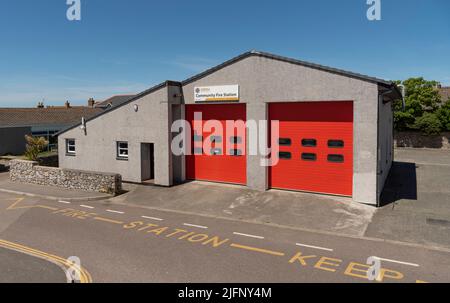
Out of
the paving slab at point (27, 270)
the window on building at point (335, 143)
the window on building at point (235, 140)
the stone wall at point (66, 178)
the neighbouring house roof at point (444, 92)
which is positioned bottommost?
the paving slab at point (27, 270)

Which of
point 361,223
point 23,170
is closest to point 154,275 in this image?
point 361,223

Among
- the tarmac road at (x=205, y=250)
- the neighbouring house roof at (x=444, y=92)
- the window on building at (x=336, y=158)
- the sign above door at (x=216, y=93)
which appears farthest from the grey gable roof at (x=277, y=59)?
the neighbouring house roof at (x=444, y=92)

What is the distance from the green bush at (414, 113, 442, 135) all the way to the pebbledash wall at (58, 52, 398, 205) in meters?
19.2

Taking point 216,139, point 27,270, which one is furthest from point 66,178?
point 27,270

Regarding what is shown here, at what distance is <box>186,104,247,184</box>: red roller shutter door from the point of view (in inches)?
624

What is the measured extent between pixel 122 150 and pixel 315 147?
31.8ft

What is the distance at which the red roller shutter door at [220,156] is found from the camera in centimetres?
1586

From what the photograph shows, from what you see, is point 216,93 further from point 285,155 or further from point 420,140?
point 420,140

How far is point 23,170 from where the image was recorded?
18344 millimetres

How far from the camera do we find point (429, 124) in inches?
1264

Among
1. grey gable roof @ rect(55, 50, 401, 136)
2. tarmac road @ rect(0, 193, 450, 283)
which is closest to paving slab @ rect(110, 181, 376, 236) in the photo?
tarmac road @ rect(0, 193, 450, 283)

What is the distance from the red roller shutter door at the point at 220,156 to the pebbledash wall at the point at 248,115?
0.51 m

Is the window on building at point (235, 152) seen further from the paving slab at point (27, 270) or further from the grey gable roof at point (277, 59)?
the paving slab at point (27, 270)

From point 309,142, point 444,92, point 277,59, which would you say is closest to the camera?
point 277,59
